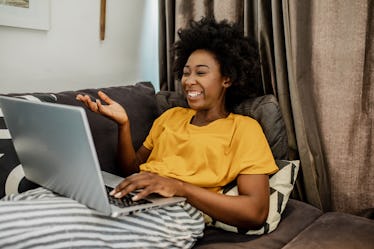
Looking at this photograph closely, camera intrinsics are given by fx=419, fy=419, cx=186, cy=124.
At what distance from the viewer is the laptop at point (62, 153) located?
85 cm

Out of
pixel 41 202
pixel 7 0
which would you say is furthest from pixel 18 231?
pixel 7 0

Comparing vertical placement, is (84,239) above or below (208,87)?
below

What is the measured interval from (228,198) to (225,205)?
0.02m

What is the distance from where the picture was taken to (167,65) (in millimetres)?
1908

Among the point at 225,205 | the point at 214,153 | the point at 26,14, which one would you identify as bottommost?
the point at 225,205

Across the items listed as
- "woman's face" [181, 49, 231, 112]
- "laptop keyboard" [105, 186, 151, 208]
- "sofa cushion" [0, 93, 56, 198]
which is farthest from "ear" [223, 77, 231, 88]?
"sofa cushion" [0, 93, 56, 198]

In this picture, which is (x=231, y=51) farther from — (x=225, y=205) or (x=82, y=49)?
(x=82, y=49)

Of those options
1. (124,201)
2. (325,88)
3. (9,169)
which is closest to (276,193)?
(325,88)

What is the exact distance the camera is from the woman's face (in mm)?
1381

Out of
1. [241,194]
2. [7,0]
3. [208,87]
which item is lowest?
[241,194]

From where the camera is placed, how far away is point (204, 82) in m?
1.38

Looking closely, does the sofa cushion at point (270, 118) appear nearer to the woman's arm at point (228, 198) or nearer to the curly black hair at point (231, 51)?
the curly black hair at point (231, 51)

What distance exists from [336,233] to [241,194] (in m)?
0.28

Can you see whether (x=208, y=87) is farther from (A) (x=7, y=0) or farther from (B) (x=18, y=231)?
(A) (x=7, y=0)
